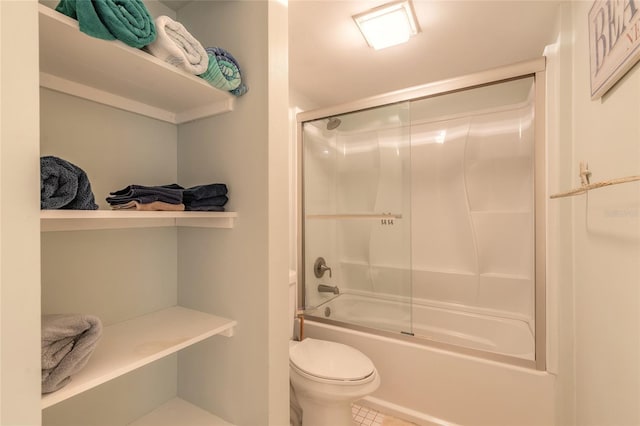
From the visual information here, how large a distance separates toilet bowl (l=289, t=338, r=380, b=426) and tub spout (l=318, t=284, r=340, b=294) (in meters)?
0.70

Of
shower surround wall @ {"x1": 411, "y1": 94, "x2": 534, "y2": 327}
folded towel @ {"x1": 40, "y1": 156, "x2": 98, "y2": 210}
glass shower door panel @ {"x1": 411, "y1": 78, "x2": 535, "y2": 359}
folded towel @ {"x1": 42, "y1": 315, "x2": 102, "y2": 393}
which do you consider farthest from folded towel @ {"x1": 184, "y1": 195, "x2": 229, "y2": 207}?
shower surround wall @ {"x1": 411, "y1": 94, "x2": 534, "y2": 327}

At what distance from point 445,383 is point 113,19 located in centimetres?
206

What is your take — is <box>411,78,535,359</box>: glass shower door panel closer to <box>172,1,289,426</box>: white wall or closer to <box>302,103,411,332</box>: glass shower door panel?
<box>302,103,411,332</box>: glass shower door panel

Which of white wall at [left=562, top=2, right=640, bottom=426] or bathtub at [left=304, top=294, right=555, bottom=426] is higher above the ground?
white wall at [left=562, top=2, right=640, bottom=426]

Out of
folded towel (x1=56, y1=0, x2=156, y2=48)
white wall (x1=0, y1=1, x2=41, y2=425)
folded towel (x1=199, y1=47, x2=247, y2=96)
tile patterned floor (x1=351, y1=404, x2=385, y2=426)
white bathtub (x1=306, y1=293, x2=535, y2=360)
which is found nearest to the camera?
white wall (x1=0, y1=1, x2=41, y2=425)

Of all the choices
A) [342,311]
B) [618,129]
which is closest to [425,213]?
[342,311]

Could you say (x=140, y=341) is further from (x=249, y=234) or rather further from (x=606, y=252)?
(x=606, y=252)

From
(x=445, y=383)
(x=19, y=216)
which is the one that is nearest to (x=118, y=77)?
(x=19, y=216)

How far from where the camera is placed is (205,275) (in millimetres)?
1115

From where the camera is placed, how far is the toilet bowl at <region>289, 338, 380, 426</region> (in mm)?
1345

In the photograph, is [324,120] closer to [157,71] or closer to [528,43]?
[528,43]

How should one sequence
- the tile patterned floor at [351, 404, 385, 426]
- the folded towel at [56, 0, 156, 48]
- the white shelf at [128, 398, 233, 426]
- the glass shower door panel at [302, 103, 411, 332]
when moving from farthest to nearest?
the glass shower door panel at [302, 103, 411, 332], the tile patterned floor at [351, 404, 385, 426], the white shelf at [128, 398, 233, 426], the folded towel at [56, 0, 156, 48]

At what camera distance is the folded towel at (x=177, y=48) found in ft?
2.44

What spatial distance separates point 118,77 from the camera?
851 mm
